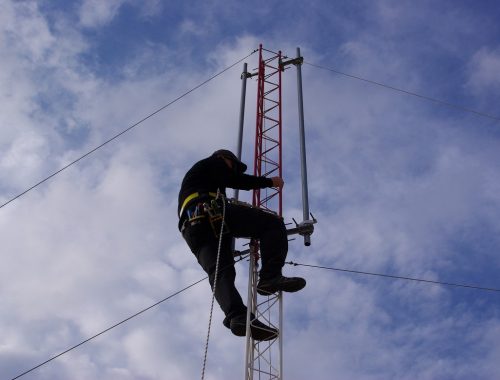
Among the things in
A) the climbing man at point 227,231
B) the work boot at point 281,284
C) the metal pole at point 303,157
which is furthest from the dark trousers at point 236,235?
the metal pole at point 303,157

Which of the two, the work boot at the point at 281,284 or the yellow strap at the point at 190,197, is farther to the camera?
the yellow strap at the point at 190,197

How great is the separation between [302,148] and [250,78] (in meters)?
3.19

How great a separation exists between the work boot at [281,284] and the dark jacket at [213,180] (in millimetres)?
1610

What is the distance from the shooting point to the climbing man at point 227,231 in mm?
9719

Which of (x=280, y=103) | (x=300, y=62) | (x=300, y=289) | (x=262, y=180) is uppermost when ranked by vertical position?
(x=300, y=62)

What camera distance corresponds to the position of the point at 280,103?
47.8 ft

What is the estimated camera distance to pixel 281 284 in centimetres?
971

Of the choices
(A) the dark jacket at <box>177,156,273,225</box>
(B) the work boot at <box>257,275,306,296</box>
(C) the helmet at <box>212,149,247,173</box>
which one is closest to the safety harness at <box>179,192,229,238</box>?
(A) the dark jacket at <box>177,156,273,225</box>

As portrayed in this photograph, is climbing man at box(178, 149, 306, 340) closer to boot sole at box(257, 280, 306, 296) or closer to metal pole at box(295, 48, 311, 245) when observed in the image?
boot sole at box(257, 280, 306, 296)

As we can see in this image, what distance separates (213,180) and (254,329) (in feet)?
7.78

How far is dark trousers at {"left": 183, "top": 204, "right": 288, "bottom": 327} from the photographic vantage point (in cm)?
994

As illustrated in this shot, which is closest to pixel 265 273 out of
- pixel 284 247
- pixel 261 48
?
pixel 284 247

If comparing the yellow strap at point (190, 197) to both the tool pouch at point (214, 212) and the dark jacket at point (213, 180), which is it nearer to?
the dark jacket at point (213, 180)

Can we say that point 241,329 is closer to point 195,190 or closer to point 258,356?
point 258,356
